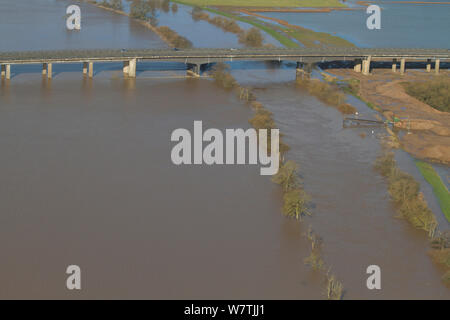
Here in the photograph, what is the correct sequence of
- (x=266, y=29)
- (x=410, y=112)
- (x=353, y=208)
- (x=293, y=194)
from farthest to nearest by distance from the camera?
(x=266, y=29)
(x=410, y=112)
(x=353, y=208)
(x=293, y=194)

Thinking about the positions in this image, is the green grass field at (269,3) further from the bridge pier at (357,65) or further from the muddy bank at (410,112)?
the muddy bank at (410,112)

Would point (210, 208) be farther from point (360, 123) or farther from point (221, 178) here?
point (360, 123)

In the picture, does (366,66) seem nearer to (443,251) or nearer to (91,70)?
(91,70)

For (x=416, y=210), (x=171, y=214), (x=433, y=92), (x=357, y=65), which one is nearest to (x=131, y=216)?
(x=171, y=214)

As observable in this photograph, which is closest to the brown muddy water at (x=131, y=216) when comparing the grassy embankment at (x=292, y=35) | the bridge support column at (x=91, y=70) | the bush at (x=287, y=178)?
the bush at (x=287, y=178)

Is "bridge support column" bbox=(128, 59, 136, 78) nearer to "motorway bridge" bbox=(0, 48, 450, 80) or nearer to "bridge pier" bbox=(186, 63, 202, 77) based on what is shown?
"motorway bridge" bbox=(0, 48, 450, 80)
